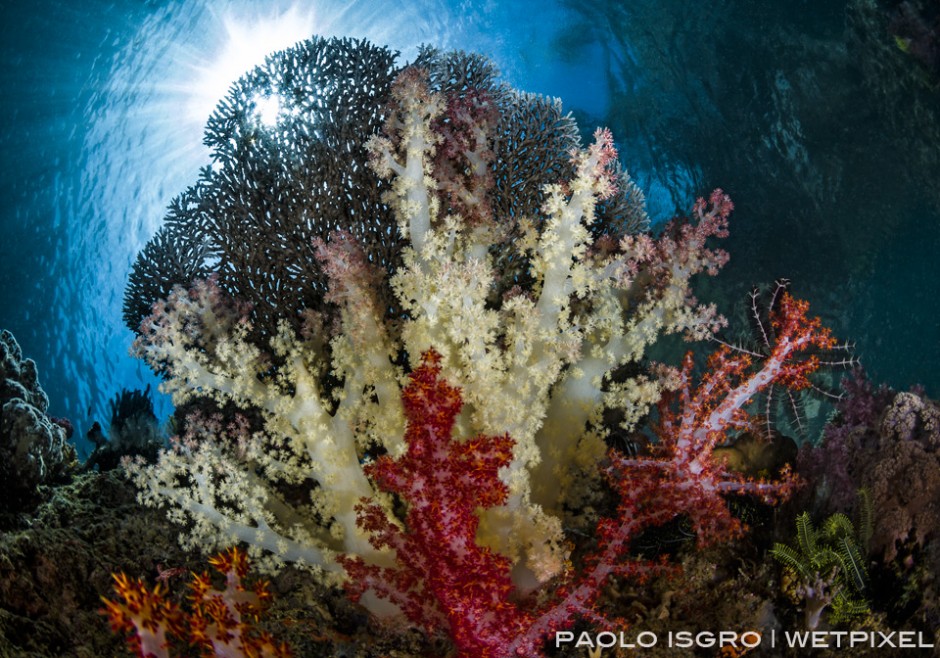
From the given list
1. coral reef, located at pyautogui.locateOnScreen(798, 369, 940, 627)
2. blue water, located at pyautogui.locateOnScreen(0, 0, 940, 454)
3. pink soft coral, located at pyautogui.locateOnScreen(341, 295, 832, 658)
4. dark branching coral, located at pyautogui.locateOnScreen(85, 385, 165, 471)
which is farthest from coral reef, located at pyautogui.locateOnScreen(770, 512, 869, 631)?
blue water, located at pyautogui.locateOnScreen(0, 0, 940, 454)

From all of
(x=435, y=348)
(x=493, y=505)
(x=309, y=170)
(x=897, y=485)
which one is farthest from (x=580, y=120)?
(x=493, y=505)

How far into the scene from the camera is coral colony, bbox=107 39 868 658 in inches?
135

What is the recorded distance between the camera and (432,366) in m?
3.47

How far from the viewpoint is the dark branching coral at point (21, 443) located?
474 cm

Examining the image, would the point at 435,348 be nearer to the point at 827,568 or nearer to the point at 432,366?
the point at 432,366

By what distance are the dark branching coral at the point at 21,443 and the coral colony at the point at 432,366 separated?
1.10 metres

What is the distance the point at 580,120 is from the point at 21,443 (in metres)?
18.3

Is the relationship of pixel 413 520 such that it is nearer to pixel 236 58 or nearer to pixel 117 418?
pixel 117 418

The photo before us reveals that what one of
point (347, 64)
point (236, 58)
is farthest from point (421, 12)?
point (347, 64)

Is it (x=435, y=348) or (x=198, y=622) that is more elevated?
(x=435, y=348)

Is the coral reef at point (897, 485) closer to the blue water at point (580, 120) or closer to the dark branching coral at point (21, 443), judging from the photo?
the dark branching coral at point (21, 443)

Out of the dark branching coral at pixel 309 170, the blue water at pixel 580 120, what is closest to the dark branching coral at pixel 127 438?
the dark branching coral at pixel 309 170

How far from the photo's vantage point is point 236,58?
763 inches

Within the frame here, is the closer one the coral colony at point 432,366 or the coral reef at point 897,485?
the coral colony at point 432,366
